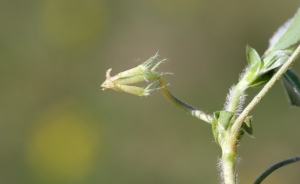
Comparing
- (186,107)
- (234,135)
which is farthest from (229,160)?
(186,107)

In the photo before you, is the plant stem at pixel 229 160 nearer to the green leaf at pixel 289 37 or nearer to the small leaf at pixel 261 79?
the small leaf at pixel 261 79

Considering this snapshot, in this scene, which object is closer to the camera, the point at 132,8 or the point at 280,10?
the point at 280,10

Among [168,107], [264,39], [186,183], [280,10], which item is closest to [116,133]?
[168,107]

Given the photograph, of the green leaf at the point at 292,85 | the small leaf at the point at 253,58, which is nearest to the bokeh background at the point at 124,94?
the green leaf at the point at 292,85

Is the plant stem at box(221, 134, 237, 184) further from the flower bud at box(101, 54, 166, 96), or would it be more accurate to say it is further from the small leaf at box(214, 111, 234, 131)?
the flower bud at box(101, 54, 166, 96)

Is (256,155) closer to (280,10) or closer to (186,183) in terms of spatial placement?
(186,183)

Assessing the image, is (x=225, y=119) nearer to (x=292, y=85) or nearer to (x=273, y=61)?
(x=273, y=61)

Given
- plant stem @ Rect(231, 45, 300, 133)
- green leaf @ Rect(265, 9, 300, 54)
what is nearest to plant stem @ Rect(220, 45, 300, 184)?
plant stem @ Rect(231, 45, 300, 133)
